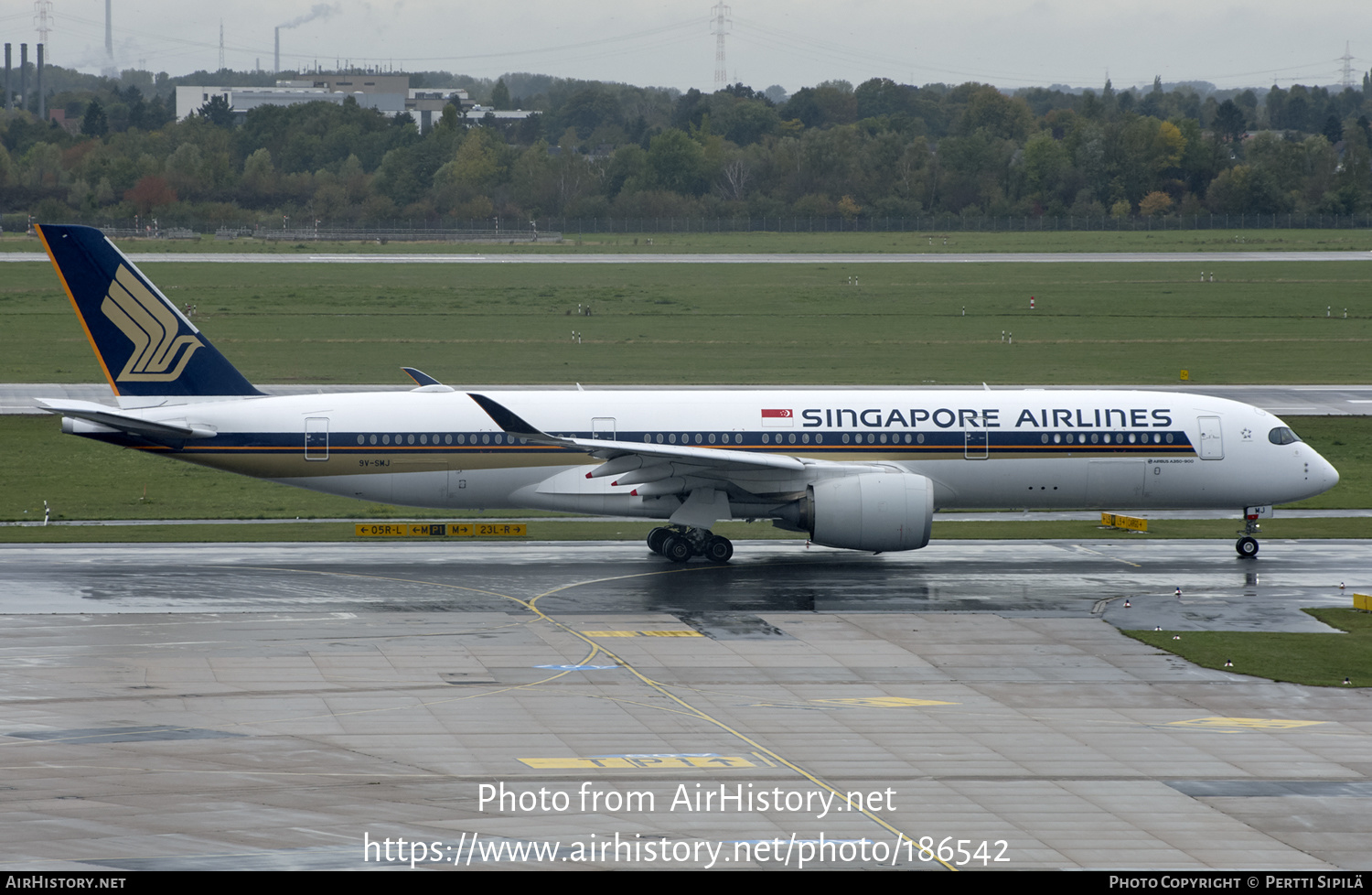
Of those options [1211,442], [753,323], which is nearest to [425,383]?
[1211,442]

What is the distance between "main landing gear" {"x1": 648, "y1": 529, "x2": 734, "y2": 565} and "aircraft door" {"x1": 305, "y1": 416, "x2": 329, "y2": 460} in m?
8.65

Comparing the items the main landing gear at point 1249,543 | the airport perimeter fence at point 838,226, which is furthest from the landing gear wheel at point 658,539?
the airport perimeter fence at point 838,226

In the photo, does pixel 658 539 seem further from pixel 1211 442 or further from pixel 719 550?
pixel 1211 442

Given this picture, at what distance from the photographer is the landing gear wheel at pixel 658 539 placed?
37188 millimetres

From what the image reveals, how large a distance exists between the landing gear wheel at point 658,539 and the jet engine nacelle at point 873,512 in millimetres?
4313

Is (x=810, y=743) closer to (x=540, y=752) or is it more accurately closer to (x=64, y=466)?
(x=540, y=752)

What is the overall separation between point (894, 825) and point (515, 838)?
4445 mm

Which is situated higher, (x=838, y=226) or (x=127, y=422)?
(x=838, y=226)

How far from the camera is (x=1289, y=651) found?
2748 centimetres

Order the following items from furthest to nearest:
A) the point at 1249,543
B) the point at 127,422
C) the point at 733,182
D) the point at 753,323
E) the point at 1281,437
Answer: the point at 733,182, the point at 753,323, the point at 1281,437, the point at 1249,543, the point at 127,422

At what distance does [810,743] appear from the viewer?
69.8ft

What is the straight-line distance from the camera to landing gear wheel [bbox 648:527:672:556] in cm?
3719

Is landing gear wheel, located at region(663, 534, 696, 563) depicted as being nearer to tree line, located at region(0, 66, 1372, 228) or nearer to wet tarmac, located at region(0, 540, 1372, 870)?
wet tarmac, located at region(0, 540, 1372, 870)

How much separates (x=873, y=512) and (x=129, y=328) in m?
18.9
